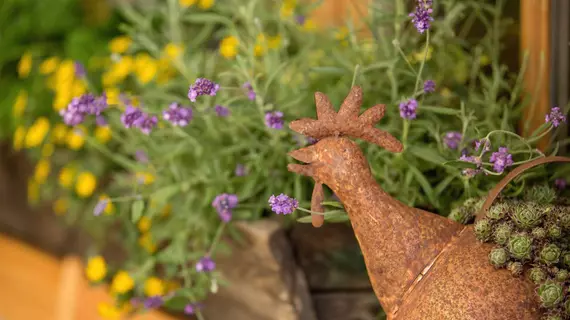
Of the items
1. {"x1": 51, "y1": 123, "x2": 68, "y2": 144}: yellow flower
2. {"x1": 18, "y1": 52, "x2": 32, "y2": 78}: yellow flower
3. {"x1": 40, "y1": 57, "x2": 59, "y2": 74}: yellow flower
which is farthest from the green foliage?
{"x1": 18, "y1": 52, "x2": 32, "y2": 78}: yellow flower

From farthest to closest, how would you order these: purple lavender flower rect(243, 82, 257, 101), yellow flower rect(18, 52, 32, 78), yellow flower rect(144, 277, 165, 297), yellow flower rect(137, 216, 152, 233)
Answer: yellow flower rect(18, 52, 32, 78), yellow flower rect(137, 216, 152, 233), yellow flower rect(144, 277, 165, 297), purple lavender flower rect(243, 82, 257, 101)

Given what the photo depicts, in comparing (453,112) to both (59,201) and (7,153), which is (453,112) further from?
(7,153)

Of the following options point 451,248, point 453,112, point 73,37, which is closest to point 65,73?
point 73,37

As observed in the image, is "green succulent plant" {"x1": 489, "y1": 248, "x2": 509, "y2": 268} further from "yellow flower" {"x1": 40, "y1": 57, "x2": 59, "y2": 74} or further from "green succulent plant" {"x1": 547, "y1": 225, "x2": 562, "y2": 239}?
"yellow flower" {"x1": 40, "y1": 57, "x2": 59, "y2": 74}

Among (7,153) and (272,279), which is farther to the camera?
(7,153)

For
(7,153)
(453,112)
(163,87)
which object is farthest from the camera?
(7,153)

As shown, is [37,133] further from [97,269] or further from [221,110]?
[221,110]
